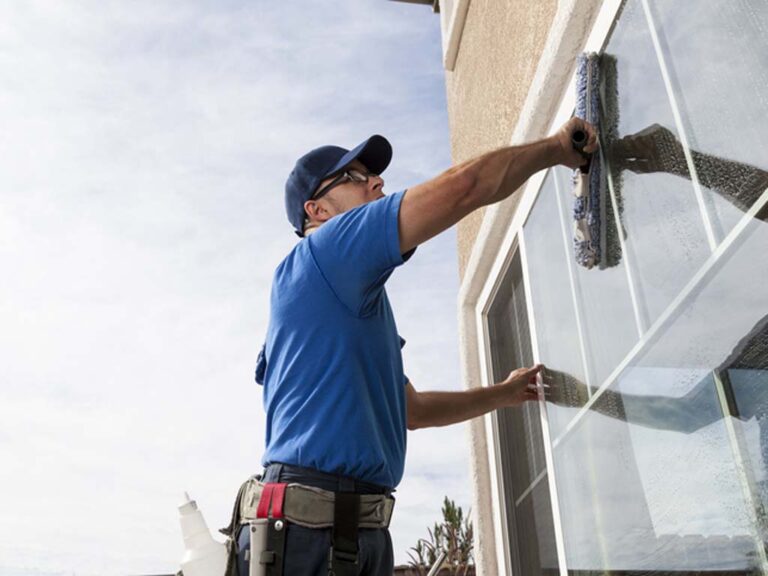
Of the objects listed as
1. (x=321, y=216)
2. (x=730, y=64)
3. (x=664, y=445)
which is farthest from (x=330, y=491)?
(x=730, y=64)

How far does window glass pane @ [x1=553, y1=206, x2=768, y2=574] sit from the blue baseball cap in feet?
3.47

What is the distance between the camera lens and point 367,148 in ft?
8.12

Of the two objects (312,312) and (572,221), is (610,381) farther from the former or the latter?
(312,312)

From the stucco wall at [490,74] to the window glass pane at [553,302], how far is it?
47cm

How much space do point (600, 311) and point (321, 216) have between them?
0.96 m

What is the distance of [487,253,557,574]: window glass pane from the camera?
8.96 feet

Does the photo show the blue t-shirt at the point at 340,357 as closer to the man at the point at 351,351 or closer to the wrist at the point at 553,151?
the man at the point at 351,351

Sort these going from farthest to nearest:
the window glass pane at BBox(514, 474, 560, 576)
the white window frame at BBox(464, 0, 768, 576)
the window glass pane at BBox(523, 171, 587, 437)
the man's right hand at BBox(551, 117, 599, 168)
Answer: the window glass pane at BBox(514, 474, 560, 576)
the window glass pane at BBox(523, 171, 587, 437)
the man's right hand at BBox(551, 117, 599, 168)
the white window frame at BBox(464, 0, 768, 576)

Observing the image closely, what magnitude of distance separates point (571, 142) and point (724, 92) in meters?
0.56

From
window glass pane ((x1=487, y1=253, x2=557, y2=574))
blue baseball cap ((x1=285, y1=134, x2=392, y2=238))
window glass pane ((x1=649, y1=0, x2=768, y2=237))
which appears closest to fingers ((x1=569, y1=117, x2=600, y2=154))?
window glass pane ((x1=649, y1=0, x2=768, y2=237))

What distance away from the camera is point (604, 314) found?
2.09m

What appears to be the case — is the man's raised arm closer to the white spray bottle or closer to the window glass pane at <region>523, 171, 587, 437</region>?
the window glass pane at <region>523, 171, 587, 437</region>

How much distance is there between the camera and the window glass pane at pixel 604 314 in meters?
1.94

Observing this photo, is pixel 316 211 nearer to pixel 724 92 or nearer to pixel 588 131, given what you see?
pixel 588 131
